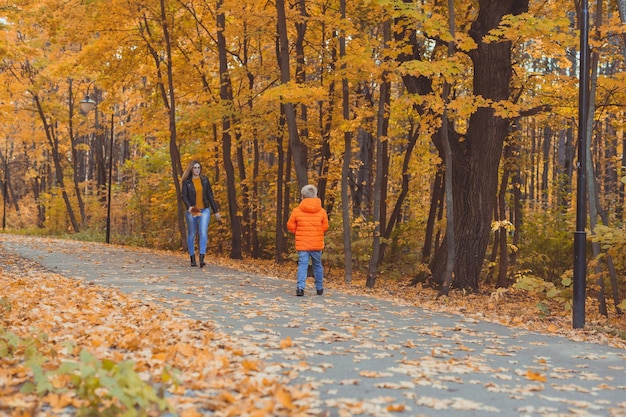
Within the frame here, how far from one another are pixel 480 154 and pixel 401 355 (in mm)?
8428

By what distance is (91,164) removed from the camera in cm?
5259

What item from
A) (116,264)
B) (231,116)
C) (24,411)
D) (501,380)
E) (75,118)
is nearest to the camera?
(24,411)

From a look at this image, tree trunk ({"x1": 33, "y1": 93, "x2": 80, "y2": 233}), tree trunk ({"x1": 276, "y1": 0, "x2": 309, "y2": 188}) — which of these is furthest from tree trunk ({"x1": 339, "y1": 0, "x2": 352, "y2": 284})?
tree trunk ({"x1": 33, "y1": 93, "x2": 80, "y2": 233})

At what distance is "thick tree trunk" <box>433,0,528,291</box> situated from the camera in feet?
44.5

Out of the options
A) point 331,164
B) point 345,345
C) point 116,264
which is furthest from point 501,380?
point 331,164

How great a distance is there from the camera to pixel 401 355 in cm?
625

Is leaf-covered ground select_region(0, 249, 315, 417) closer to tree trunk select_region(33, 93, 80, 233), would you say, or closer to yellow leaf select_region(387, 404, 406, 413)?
yellow leaf select_region(387, 404, 406, 413)

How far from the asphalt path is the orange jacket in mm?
849

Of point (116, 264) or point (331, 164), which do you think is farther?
point (331, 164)

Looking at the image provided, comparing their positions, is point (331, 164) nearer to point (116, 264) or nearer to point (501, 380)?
point (116, 264)

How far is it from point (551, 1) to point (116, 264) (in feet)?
36.7

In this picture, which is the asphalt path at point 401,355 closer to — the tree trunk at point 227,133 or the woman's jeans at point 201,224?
the woman's jeans at point 201,224

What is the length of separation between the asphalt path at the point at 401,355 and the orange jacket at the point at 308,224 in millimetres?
849

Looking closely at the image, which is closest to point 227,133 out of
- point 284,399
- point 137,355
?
point 137,355
